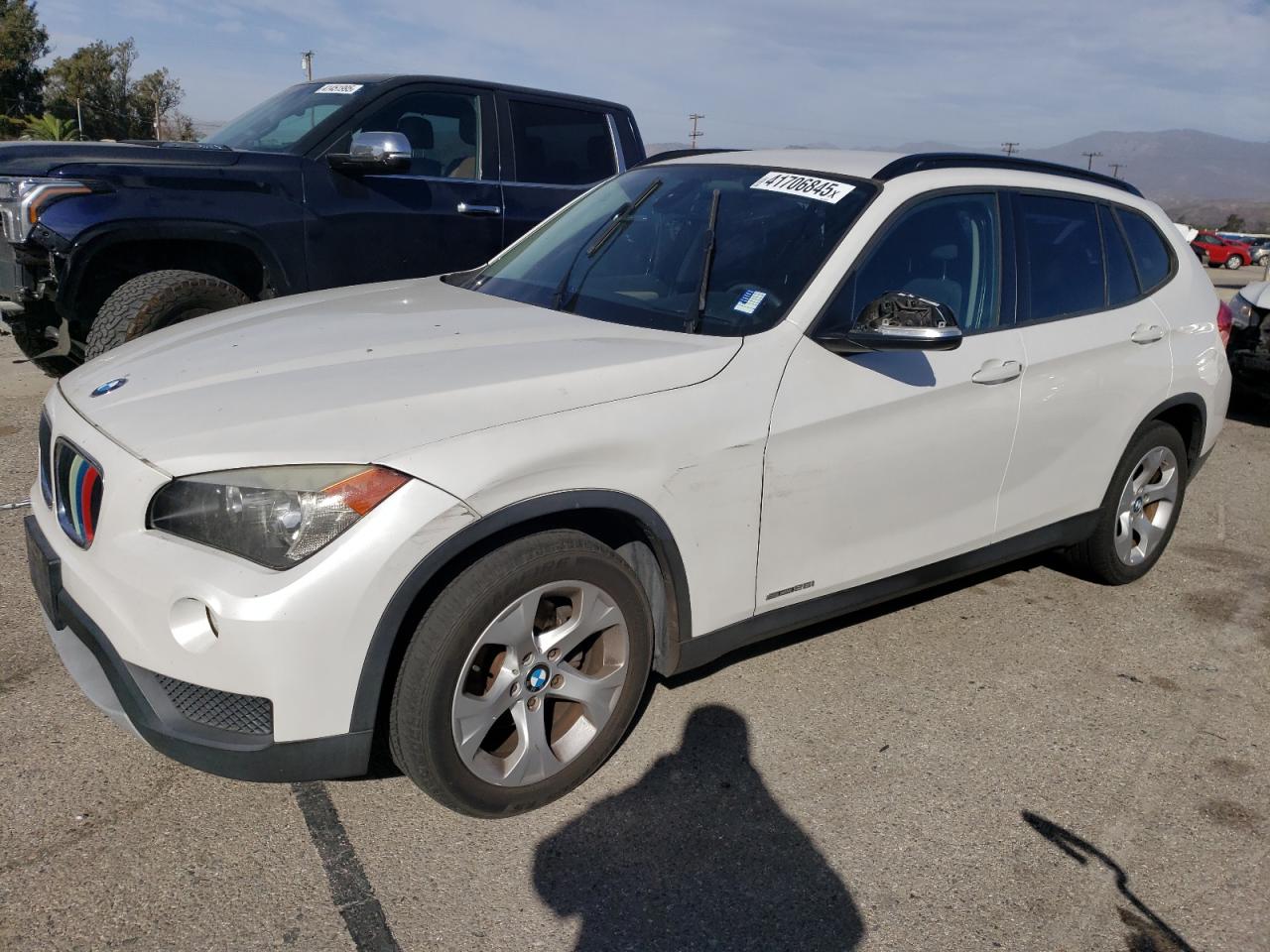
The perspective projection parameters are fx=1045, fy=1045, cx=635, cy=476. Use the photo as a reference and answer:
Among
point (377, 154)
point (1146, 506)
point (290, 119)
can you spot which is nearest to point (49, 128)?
point (290, 119)

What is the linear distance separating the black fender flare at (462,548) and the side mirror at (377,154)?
344cm

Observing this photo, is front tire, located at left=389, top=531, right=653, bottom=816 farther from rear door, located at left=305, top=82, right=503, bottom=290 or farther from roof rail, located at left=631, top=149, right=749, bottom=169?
rear door, located at left=305, top=82, right=503, bottom=290

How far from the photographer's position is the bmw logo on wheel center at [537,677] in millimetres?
2711

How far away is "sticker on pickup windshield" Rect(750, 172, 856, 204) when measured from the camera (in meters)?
3.47

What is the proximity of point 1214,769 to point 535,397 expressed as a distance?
242cm

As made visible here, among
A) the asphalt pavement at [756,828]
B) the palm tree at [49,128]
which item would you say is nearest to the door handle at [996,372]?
the asphalt pavement at [756,828]

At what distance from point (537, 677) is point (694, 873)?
0.63 m

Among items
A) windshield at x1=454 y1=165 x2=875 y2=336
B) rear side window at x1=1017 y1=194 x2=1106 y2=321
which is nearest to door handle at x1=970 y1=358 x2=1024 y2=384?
rear side window at x1=1017 y1=194 x2=1106 y2=321

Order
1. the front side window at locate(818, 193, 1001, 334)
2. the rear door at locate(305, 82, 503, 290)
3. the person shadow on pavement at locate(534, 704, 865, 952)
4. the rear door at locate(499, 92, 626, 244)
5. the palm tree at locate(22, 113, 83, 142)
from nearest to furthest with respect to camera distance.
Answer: the person shadow on pavement at locate(534, 704, 865, 952) < the front side window at locate(818, 193, 1001, 334) < the rear door at locate(305, 82, 503, 290) < the rear door at locate(499, 92, 626, 244) < the palm tree at locate(22, 113, 83, 142)

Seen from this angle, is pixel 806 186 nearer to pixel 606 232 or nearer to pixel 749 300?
pixel 749 300

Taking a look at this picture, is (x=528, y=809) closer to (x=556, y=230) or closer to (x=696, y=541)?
(x=696, y=541)

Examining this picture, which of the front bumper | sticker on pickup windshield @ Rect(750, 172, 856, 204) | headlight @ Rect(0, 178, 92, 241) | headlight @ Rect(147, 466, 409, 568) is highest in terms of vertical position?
sticker on pickup windshield @ Rect(750, 172, 856, 204)

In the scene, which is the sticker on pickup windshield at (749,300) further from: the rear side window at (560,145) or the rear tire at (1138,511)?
the rear side window at (560,145)

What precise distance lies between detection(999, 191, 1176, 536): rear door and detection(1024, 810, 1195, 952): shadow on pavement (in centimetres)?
126
